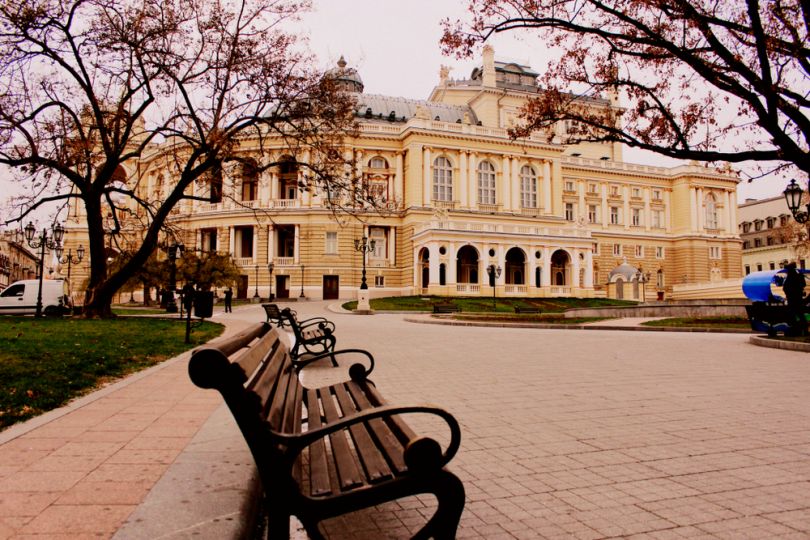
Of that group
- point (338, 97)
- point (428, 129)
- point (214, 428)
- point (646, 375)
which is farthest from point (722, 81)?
point (428, 129)

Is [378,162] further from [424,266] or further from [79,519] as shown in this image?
[79,519]

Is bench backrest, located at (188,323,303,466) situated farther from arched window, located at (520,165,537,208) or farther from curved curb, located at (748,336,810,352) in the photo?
arched window, located at (520,165,537,208)

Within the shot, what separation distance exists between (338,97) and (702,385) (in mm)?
16053

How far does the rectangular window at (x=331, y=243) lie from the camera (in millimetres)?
59528

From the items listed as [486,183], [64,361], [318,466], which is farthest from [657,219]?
[318,466]

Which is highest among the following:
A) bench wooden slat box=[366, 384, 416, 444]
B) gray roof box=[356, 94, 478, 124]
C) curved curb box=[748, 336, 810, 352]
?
gray roof box=[356, 94, 478, 124]

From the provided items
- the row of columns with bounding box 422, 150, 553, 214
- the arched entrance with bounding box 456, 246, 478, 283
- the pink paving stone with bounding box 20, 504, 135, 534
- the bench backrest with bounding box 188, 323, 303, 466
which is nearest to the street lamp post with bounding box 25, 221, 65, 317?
the pink paving stone with bounding box 20, 504, 135, 534

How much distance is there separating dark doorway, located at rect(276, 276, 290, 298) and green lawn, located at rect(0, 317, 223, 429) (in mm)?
42912

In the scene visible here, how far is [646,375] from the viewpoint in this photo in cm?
925

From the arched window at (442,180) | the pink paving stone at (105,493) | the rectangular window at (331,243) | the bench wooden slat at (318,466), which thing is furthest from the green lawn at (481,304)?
the pink paving stone at (105,493)

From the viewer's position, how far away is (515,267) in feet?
194

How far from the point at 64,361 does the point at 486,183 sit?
2294 inches

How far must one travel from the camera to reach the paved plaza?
10.6ft

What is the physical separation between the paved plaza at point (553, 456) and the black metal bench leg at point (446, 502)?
576mm
